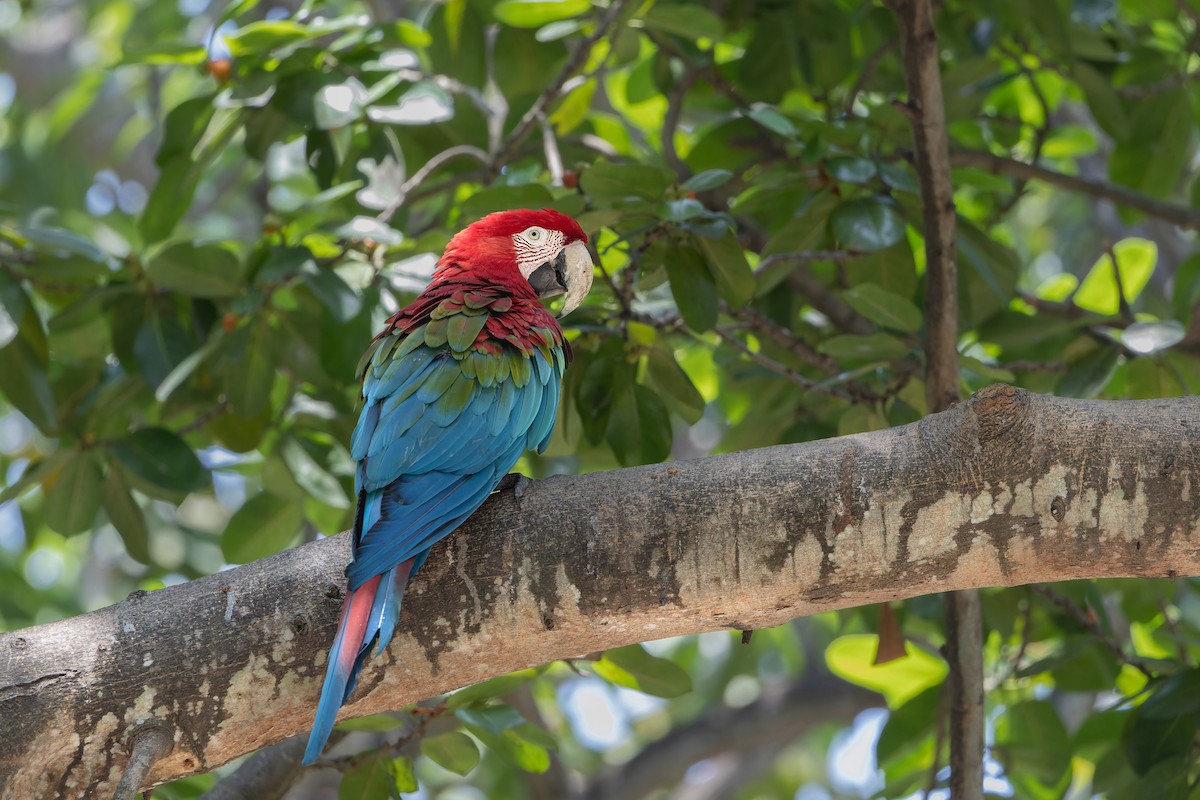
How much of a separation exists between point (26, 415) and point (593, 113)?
170 centimetres

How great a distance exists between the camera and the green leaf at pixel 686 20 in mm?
2531

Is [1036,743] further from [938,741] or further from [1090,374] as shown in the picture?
[1090,374]

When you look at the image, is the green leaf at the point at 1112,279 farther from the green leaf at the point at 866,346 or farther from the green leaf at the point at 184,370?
the green leaf at the point at 184,370

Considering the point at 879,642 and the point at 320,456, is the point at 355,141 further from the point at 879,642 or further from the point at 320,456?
the point at 879,642

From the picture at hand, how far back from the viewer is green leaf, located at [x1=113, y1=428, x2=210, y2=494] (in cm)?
255

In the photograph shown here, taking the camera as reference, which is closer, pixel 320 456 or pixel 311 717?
pixel 311 717

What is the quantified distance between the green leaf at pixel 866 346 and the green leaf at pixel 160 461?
→ 146 cm

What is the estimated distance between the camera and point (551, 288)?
7.68 ft

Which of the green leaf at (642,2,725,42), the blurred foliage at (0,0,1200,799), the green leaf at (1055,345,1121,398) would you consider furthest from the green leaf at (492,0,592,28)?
the green leaf at (1055,345,1121,398)

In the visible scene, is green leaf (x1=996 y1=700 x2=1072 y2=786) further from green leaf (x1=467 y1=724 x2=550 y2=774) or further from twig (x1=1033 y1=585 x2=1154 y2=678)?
green leaf (x1=467 y1=724 x2=550 y2=774)

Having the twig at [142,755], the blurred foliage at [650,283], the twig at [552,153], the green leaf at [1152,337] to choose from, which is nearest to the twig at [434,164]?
the blurred foliage at [650,283]

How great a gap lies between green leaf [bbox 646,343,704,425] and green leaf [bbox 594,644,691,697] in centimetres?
50

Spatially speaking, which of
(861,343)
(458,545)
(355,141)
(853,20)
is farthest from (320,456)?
(853,20)

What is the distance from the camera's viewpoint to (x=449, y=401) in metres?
1.86
